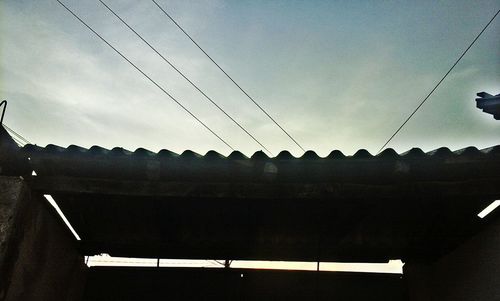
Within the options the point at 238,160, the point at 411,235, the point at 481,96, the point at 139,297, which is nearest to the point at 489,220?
the point at 411,235

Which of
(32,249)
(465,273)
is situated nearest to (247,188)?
(32,249)

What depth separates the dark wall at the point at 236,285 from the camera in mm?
5035

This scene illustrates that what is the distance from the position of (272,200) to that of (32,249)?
7.82 ft

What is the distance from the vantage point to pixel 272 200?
3535mm

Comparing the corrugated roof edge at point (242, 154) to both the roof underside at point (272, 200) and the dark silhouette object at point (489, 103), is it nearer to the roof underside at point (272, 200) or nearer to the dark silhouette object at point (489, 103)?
the roof underside at point (272, 200)

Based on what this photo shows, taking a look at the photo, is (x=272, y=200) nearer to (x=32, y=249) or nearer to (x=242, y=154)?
(x=242, y=154)

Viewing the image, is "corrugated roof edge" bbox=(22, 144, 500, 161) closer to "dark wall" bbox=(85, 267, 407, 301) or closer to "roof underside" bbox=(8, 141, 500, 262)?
"roof underside" bbox=(8, 141, 500, 262)

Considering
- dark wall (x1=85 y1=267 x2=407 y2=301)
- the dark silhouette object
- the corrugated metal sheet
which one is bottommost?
dark wall (x1=85 y1=267 x2=407 y2=301)

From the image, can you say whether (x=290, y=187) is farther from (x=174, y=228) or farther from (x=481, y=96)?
(x=481, y=96)

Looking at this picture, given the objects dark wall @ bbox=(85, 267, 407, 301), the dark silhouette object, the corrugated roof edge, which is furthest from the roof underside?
the dark silhouette object

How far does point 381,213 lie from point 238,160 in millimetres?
1860

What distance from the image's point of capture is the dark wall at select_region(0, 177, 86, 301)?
3.32 metres

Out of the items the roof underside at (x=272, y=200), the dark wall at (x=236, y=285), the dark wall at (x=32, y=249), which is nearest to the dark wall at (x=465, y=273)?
the roof underside at (x=272, y=200)

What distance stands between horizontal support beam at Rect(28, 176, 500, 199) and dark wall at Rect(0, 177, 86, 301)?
0.71ft
